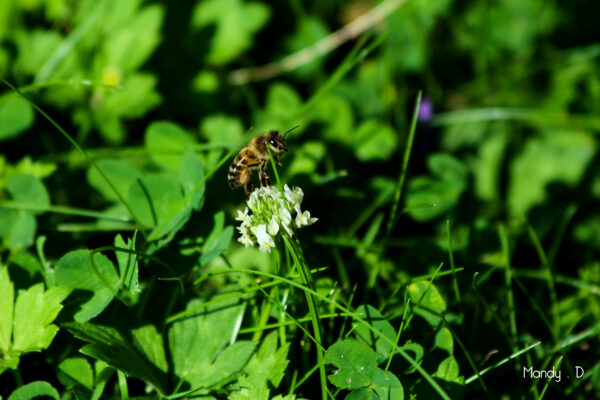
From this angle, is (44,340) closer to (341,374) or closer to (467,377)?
(341,374)

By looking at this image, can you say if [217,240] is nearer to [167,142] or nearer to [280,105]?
[167,142]

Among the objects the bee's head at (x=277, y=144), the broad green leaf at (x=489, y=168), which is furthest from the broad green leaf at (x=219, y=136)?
the broad green leaf at (x=489, y=168)

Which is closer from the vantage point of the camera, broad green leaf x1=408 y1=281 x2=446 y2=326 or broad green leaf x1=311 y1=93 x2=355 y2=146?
broad green leaf x1=408 y1=281 x2=446 y2=326

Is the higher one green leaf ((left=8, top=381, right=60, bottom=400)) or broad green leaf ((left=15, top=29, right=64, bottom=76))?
broad green leaf ((left=15, top=29, right=64, bottom=76))


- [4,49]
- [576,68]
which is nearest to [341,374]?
[4,49]

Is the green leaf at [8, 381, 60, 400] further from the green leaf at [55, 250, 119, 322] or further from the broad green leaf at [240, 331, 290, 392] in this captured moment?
the broad green leaf at [240, 331, 290, 392]

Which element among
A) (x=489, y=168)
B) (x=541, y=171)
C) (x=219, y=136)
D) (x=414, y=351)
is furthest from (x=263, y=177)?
(x=541, y=171)

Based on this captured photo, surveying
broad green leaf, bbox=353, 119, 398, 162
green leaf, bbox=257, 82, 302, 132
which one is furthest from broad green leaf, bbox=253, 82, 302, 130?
broad green leaf, bbox=353, 119, 398, 162
